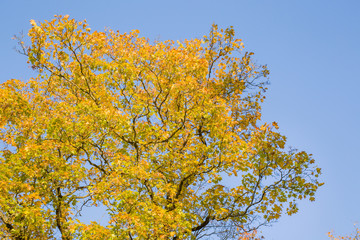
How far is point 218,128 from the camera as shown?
16578mm

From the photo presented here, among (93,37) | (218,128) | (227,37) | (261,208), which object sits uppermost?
(227,37)

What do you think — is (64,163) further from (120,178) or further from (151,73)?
(151,73)

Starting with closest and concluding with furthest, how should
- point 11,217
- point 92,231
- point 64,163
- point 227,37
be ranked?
point 92,231, point 11,217, point 64,163, point 227,37

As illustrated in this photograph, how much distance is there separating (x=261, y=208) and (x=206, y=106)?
18.4 feet

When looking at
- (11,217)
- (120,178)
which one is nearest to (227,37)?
(120,178)

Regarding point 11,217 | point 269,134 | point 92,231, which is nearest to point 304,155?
point 269,134

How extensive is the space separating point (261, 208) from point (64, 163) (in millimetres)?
9817

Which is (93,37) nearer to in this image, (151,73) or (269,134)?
(151,73)

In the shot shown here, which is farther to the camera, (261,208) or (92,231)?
(261,208)

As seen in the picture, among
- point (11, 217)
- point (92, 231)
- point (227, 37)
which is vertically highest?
point (227, 37)

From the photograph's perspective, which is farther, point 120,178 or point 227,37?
point 227,37

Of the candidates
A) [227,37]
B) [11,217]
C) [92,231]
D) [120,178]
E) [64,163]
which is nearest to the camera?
[92,231]

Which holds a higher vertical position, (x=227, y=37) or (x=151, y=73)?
(x=227, y=37)

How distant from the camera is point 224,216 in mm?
17422
